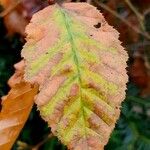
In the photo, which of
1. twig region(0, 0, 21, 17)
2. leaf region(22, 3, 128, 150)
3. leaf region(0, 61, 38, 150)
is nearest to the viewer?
leaf region(22, 3, 128, 150)

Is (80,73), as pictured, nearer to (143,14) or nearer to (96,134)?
(96,134)

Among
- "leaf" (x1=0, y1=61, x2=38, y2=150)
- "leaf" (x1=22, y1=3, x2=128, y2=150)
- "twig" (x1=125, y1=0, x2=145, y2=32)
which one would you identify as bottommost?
"twig" (x1=125, y1=0, x2=145, y2=32)

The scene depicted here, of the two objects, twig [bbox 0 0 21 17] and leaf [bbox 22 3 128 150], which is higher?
leaf [bbox 22 3 128 150]

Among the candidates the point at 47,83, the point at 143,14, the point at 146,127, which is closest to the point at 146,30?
the point at 143,14

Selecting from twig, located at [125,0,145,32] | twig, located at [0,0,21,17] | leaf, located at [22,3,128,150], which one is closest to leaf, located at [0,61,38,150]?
leaf, located at [22,3,128,150]

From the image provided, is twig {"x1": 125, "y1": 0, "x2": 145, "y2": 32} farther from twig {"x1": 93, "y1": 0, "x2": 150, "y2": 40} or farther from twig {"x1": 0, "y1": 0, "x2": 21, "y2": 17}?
twig {"x1": 0, "y1": 0, "x2": 21, "y2": 17}

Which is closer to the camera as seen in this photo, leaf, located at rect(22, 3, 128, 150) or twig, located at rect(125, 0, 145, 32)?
leaf, located at rect(22, 3, 128, 150)

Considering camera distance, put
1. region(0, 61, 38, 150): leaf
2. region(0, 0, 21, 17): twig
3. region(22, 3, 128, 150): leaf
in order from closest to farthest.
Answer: region(22, 3, 128, 150): leaf
region(0, 61, 38, 150): leaf
region(0, 0, 21, 17): twig

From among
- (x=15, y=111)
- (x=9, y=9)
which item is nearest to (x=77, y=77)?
(x=15, y=111)

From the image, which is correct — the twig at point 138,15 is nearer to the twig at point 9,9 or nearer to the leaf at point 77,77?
the twig at point 9,9
